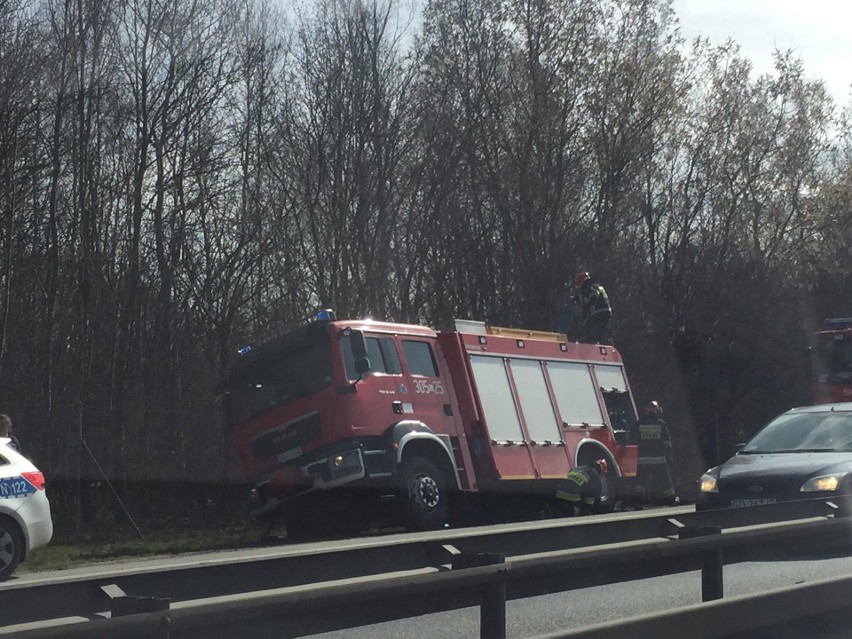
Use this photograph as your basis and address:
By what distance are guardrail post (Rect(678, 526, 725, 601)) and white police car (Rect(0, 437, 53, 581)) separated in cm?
842

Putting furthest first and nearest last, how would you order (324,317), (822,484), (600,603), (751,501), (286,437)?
1. (286,437)
2. (324,317)
3. (751,501)
4. (822,484)
5. (600,603)

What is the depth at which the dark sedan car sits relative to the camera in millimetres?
11750

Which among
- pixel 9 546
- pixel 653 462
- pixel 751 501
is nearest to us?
pixel 751 501

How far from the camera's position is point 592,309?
834 inches

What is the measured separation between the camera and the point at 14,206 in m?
22.2

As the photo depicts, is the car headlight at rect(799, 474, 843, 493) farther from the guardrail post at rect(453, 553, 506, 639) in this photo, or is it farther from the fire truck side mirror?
the guardrail post at rect(453, 553, 506, 639)

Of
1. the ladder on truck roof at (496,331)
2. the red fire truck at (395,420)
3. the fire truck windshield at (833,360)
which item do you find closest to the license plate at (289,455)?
the red fire truck at (395,420)

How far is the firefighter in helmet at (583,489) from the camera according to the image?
18312mm

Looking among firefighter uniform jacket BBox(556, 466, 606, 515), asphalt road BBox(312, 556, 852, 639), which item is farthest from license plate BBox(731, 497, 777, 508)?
firefighter uniform jacket BBox(556, 466, 606, 515)

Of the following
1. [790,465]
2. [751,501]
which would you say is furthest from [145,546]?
[790,465]

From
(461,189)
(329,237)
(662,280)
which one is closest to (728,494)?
(329,237)

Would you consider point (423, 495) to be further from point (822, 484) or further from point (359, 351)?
point (822, 484)

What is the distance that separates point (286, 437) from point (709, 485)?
5.75 meters

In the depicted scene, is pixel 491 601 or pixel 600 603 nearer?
pixel 491 601
